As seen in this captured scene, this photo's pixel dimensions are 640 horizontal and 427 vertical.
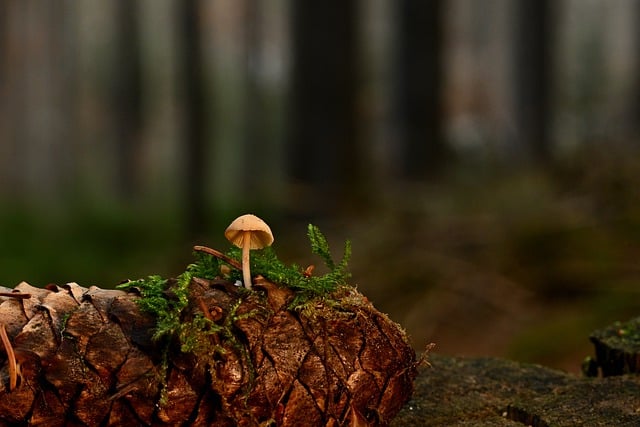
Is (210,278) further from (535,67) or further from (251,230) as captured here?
(535,67)

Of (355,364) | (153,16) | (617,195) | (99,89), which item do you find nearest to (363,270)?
(617,195)

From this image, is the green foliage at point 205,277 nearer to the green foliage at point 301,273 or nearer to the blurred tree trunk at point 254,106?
the green foliage at point 301,273

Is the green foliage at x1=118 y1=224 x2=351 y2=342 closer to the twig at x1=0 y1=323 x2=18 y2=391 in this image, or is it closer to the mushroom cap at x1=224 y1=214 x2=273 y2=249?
the mushroom cap at x1=224 y1=214 x2=273 y2=249

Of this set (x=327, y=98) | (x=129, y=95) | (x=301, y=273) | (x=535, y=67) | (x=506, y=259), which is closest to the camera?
(x=301, y=273)

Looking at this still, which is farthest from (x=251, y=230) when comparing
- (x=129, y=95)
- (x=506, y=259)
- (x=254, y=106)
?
(x=254, y=106)

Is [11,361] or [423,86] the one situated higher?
[423,86]

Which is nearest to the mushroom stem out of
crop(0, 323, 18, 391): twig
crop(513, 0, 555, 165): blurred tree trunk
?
crop(0, 323, 18, 391): twig

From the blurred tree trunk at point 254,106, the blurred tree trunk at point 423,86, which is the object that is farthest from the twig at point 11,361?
the blurred tree trunk at point 254,106
